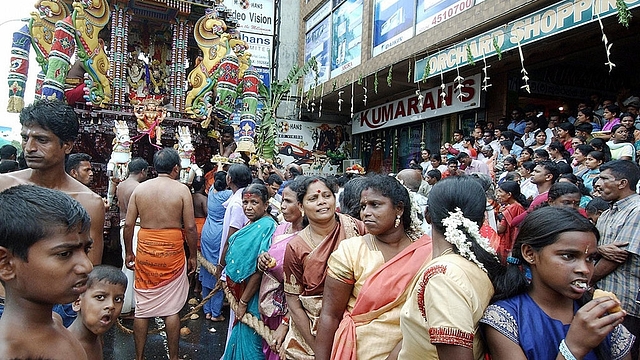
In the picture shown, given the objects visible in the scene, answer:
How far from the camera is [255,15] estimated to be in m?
16.5

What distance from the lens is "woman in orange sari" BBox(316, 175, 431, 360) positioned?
1955mm

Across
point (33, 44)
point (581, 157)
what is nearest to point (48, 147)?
point (581, 157)

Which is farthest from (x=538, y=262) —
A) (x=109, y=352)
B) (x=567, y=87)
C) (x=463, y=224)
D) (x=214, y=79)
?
(x=567, y=87)

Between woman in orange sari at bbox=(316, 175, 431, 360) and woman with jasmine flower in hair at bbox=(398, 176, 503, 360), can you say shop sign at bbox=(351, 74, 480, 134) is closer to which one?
woman in orange sari at bbox=(316, 175, 431, 360)

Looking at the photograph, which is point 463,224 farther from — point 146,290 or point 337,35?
point 337,35

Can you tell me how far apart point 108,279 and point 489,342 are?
1.87 meters

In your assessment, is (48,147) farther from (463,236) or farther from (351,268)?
(463,236)

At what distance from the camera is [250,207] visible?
11.6ft

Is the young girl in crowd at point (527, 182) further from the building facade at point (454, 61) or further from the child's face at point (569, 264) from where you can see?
the child's face at point (569, 264)

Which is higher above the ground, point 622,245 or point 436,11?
point 436,11

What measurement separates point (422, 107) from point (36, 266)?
1196 centimetres

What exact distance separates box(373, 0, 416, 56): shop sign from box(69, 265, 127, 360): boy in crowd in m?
9.30

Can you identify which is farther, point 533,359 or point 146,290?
point 146,290

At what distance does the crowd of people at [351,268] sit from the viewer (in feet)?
4.28
